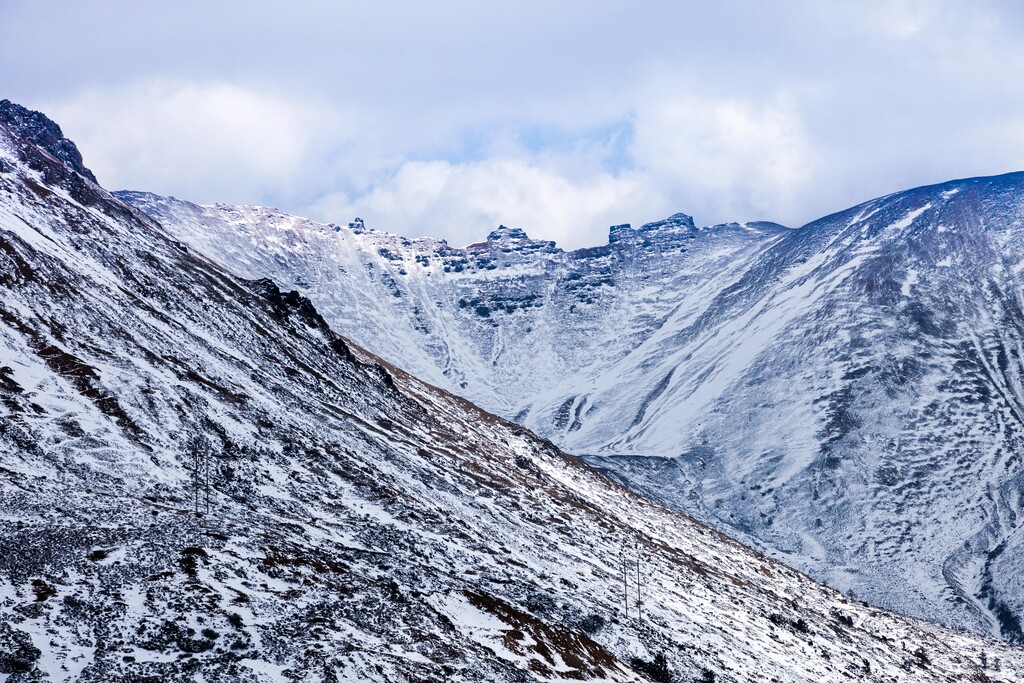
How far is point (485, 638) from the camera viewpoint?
62000 mm

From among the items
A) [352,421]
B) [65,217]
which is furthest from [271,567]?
[65,217]

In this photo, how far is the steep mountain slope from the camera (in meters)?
52.9

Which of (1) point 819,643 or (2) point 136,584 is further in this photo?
(1) point 819,643

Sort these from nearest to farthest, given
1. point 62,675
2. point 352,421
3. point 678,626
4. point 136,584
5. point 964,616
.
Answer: point 62,675 → point 136,584 → point 678,626 → point 352,421 → point 964,616

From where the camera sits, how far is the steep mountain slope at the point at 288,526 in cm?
5294

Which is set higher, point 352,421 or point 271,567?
point 352,421

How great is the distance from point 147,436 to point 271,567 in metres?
37.1

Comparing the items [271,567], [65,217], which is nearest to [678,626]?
[271,567]

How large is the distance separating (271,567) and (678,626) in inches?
1763

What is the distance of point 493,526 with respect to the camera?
110438 millimetres

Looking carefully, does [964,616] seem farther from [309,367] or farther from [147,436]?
[147,436]

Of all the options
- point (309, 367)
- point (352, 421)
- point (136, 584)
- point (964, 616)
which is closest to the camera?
point (136, 584)

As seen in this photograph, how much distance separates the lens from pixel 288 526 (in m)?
79.2

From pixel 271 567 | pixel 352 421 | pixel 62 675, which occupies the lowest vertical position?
Result: pixel 62 675
